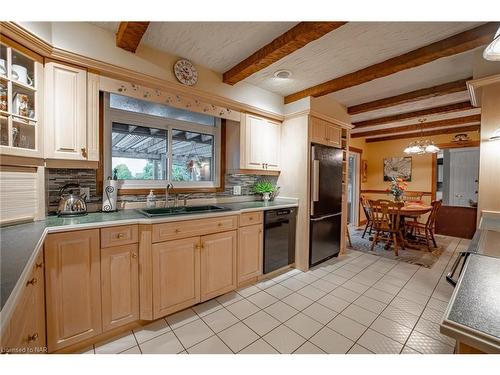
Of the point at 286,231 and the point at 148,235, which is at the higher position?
the point at 148,235

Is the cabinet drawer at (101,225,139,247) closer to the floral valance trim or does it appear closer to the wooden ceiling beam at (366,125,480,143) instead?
the floral valance trim

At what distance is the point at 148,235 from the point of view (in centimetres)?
173

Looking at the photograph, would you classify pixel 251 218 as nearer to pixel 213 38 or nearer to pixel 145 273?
pixel 145 273

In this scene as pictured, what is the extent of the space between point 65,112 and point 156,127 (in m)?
0.86

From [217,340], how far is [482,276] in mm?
1630

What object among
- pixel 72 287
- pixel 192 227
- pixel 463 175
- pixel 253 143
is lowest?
pixel 72 287

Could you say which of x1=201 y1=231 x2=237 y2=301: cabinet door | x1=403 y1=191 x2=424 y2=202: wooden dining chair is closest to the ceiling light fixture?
x1=201 y1=231 x2=237 y2=301: cabinet door

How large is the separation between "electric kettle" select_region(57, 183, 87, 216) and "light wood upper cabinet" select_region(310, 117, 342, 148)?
2.60 metres

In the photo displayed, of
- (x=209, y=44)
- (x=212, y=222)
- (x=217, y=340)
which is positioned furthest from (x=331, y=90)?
(x=217, y=340)

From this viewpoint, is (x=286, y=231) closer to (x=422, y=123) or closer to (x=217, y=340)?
(x=217, y=340)

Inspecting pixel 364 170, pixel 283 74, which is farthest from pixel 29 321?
pixel 364 170

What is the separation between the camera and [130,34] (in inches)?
66.4

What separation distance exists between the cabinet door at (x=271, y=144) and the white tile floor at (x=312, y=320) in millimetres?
1512
